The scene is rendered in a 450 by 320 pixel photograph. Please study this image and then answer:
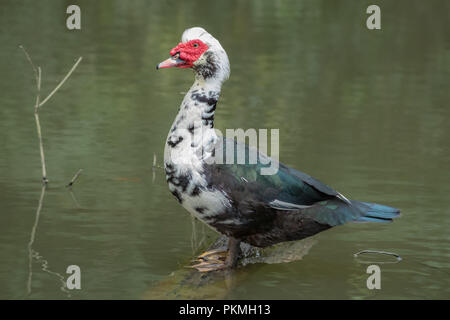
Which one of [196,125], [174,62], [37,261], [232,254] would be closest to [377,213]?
[232,254]

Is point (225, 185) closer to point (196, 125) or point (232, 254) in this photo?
point (196, 125)

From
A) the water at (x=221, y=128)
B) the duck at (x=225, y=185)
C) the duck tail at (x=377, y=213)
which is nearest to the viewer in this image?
the duck at (x=225, y=185)

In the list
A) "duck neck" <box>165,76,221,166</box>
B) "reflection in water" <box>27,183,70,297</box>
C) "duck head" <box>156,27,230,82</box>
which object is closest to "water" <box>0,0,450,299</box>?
"reflection in water" <box>27,183,70,297</box>

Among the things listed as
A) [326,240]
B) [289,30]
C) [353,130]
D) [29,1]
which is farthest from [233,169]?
[29,1]

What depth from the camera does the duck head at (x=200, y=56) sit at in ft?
20.4

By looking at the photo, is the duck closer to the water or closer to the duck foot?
the duck foot

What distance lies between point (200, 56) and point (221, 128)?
454 cm

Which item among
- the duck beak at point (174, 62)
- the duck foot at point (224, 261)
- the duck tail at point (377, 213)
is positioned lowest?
the duck foot at point (224, 261)

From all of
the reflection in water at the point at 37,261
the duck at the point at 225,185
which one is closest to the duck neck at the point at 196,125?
the duck at the point at 225,185

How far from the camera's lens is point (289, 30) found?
18750 millimetres

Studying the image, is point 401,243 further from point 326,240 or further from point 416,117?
point 416,117

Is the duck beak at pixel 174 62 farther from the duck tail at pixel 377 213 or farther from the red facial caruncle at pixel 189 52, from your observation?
the duck tail at pixel 377 213

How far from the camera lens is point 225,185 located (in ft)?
20.0

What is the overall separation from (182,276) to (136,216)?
1.44 meters
